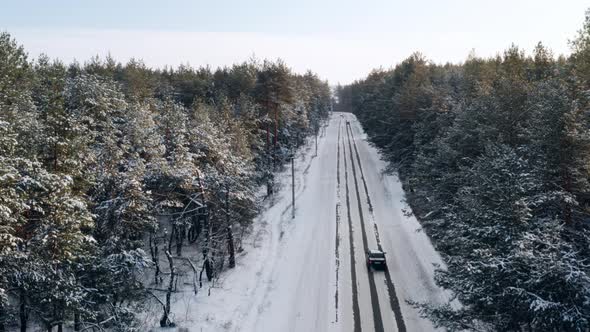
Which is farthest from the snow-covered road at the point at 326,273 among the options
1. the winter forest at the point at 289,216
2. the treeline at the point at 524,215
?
the treeline at the point at 524,215

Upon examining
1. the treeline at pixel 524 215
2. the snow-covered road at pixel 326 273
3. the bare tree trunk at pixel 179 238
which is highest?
the treeline at pixel 524 215

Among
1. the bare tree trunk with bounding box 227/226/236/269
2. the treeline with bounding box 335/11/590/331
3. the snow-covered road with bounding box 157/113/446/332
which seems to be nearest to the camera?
the treeline with bounding box 335/11/590/331

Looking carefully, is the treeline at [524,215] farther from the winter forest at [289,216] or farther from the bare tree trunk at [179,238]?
the bare tree trunk at [179,238]

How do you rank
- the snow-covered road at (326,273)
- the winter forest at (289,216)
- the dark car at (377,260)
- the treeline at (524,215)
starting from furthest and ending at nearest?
the dark car at (377,260), the snow-covered road at (326,273), the winter forest at (289,216), the treeline at (524,215)

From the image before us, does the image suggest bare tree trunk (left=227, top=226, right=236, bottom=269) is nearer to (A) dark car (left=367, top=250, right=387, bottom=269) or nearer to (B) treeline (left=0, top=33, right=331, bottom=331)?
(B) treeline (left=0, top=33, right=331, bottom=331)

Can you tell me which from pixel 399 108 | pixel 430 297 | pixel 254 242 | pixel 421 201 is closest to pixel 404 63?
pixel 399 108

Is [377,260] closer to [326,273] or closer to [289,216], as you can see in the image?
[326,273]

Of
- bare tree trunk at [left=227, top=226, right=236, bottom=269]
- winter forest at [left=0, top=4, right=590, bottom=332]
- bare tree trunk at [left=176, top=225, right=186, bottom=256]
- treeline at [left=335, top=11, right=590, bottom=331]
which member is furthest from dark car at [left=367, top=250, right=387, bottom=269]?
bare tree trunk at [left=176, top=225, right=186, bottom=256]

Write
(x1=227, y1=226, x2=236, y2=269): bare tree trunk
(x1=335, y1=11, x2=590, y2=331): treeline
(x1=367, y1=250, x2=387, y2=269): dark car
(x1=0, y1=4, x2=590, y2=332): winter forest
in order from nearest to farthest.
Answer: (x1=335, y1=11, x2=590, y2=331): treeline → (x1=0, y1=4, x2=590, y2=332): winter forest → (x1=367, y1=250, x2=387, y2=269): dark car → (x1=227, y1=226, x2=236, y2=269): bare tree trunk

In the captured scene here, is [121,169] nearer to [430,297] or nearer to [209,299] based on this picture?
[209,299]
